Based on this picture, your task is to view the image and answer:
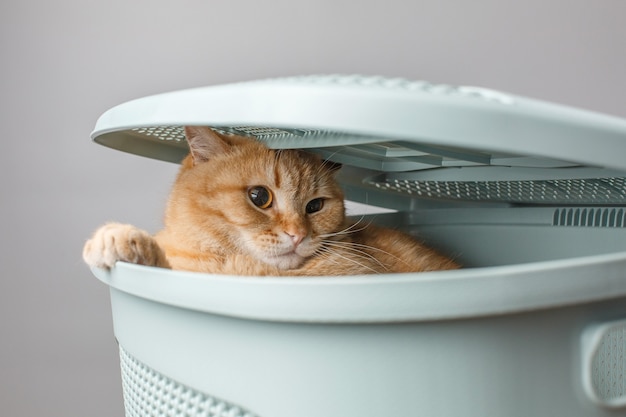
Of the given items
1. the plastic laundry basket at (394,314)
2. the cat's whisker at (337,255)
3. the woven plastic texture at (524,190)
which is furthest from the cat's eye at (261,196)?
the woven plastic texture at (524,190)

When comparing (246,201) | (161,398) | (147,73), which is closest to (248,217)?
(246,201)

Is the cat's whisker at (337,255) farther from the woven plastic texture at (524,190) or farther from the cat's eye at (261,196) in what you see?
the woven plastic texture at (524,190)

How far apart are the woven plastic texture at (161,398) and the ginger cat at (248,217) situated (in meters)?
0.17

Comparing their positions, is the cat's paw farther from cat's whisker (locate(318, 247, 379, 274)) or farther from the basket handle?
the basket handle

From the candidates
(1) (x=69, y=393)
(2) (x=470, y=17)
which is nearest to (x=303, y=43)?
(2) (x=470, y=17)

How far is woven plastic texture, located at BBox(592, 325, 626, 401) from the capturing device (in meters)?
0.70

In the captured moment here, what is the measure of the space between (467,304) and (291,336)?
0.17m

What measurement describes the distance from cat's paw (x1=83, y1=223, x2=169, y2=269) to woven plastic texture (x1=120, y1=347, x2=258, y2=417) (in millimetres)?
140

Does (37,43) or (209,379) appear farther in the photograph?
(37,43)

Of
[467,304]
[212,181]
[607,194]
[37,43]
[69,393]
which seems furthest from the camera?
[69,393]

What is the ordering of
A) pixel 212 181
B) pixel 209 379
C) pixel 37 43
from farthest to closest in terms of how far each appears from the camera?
1. pixel 37 43
2. pixel 212 181
3. pixel 209 379

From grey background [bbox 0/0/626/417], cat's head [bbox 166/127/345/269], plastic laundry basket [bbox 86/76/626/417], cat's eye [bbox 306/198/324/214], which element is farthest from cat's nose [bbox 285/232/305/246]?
grey background [bbox 0/0/626/417]

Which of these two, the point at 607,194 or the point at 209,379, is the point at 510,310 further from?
the point at 607,194

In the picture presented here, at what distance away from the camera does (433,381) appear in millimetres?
637
